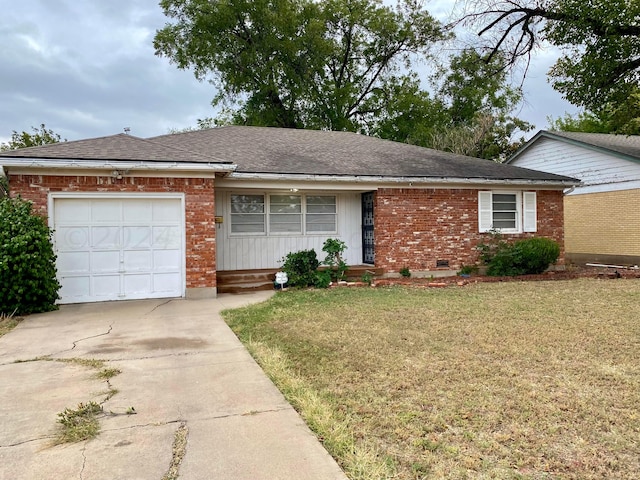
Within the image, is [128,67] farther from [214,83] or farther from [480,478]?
[480,478]

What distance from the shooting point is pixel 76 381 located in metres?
4.36

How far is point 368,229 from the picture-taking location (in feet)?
41.8

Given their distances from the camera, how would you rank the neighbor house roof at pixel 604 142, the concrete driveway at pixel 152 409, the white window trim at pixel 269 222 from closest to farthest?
the concrete driveway at pixel 152 409 < the white window trim at pixel 269 222 < the neighbor house roof at pixel 604 142

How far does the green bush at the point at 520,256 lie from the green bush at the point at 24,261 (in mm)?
11055

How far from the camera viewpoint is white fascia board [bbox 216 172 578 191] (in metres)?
10.7

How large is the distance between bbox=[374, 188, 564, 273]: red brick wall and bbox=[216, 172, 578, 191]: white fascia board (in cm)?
27

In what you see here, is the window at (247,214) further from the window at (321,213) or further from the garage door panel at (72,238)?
the garage door panel at (72,238)

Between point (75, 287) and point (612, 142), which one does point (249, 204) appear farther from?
point (612, 142)

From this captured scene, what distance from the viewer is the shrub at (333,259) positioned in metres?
11.3

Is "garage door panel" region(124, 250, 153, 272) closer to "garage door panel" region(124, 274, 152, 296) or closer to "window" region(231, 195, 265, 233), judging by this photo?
"garage door panel" region(124, 274, 152, 296)

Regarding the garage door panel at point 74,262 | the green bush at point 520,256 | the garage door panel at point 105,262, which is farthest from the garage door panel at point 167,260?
the green bush at point 520,256

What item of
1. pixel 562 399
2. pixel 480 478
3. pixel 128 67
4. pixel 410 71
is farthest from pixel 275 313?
pixel 410 71

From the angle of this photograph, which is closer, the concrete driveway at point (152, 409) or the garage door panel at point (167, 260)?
the concrete driveway at point (152, 409)

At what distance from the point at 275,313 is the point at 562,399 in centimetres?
494
